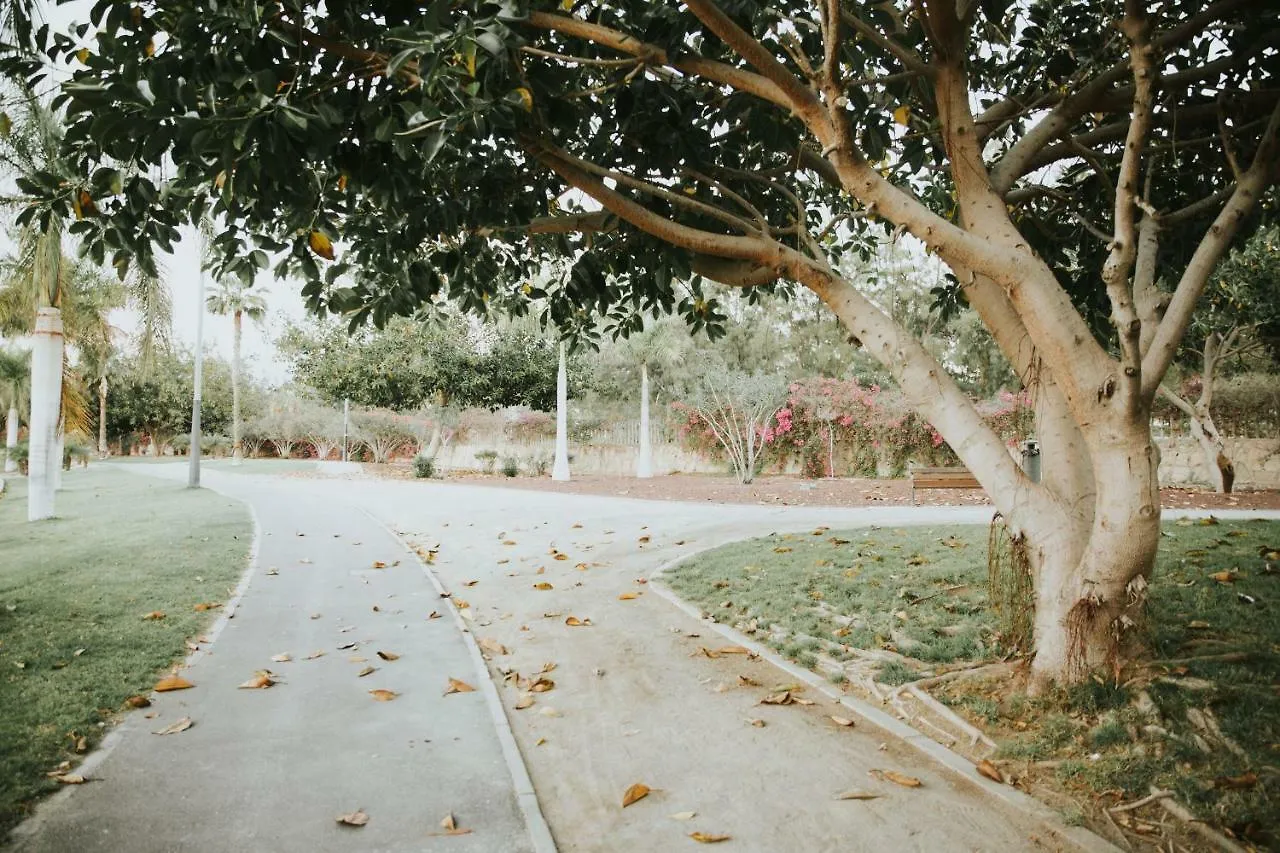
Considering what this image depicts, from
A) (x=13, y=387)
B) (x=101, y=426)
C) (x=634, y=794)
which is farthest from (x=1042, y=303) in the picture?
(x=101, y=426)

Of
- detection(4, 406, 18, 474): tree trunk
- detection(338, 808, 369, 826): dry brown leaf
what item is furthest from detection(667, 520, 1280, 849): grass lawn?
detection(4, 406, 18, 474): tree trunk

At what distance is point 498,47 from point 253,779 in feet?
12.1

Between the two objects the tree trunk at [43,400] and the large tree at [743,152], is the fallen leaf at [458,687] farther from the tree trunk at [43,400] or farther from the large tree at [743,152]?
the tree trunk at [43,400]

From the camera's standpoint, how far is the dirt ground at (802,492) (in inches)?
→ 588

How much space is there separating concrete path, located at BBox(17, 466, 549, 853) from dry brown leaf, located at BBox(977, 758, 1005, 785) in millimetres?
2267

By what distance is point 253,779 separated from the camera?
3.86 meters

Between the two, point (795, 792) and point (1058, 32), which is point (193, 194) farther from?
point (1058, 32)

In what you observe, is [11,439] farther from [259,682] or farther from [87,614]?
[259,682]

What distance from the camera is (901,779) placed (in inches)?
150

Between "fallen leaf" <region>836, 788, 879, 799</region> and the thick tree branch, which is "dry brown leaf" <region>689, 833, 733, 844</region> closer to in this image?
"fallen leaf" <region>836, 788, 879, 799</region>

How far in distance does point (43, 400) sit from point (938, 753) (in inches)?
634

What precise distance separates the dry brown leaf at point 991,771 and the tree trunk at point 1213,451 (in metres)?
15.4

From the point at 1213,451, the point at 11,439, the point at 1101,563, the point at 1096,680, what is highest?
the point at 11,439

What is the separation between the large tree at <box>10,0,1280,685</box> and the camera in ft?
12.5
